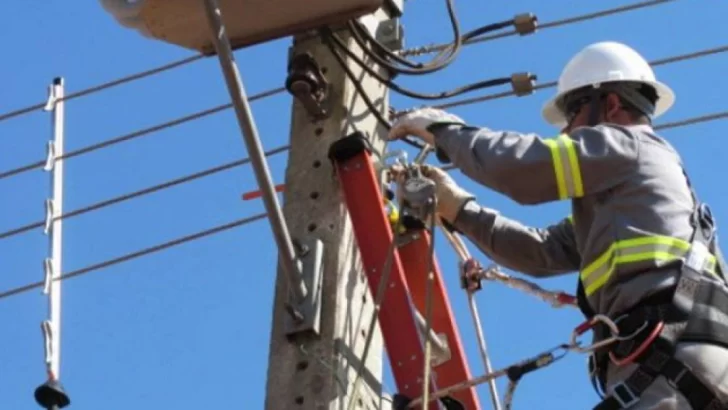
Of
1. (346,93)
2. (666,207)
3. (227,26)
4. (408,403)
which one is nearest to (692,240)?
(666,207)

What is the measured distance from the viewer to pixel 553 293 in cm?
628

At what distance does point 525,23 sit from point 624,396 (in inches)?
98.3

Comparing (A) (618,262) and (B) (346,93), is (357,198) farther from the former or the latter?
(A) (618,262)

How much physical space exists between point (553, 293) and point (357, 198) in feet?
2.75

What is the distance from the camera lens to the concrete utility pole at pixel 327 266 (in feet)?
18.1

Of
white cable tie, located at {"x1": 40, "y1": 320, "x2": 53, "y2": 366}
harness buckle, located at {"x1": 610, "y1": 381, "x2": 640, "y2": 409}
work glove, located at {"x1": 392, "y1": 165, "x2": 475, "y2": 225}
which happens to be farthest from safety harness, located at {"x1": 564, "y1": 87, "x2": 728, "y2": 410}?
white cable tie, located at {"x1": 40, "y1": 320, "x2": 53, "y2": 366}

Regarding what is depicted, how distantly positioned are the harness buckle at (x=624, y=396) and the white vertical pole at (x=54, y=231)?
6.32 ft

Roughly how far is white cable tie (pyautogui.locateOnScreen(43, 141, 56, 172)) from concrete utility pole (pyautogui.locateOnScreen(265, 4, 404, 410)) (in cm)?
187

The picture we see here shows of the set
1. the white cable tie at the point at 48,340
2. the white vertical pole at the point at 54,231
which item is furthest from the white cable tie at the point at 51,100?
the white cable tie at the point at 48,340

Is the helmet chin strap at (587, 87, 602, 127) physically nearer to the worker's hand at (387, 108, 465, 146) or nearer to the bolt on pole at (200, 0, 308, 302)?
the worker's hand at (387, 108, 465, 146)

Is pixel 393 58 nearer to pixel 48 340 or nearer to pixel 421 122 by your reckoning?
pixel 421 122

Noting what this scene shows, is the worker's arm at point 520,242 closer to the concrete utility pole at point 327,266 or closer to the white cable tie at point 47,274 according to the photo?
the concrete utility pole at point 327,266

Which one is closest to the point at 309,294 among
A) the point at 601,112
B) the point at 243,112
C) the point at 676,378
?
the point at 243,112

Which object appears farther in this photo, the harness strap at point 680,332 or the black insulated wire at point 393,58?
the black insulated wire at point 393,58
